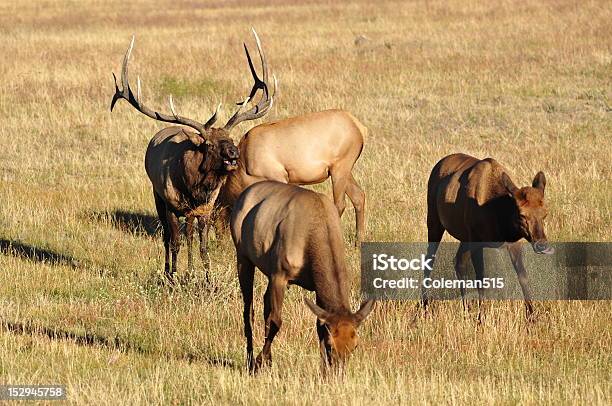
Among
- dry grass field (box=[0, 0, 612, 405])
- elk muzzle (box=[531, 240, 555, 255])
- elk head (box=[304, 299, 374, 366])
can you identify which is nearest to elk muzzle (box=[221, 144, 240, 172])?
dry grass field (box=[0, 0, 612, 405])

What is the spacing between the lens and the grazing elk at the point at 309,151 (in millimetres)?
13070

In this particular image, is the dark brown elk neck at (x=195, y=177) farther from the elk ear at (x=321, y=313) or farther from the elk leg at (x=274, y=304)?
the elk ear at (x=321, y=313)

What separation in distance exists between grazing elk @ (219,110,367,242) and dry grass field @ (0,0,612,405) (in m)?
0.74

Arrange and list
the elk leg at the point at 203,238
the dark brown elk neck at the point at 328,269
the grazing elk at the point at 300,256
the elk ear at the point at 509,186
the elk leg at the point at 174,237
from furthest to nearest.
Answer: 1. the elk leg at the point at 174,237
2. the elk leg at the point at 203,238
3. the elk ear at the point at 509,186
4. the dark brown elk neck at the point at 328,269
5. the grazing elk at the point at 300,256

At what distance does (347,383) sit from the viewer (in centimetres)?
724

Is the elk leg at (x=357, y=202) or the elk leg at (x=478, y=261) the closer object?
the elk leg at (x=478, y=261)

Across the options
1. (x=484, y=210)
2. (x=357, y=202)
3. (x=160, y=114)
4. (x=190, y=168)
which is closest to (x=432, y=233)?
(x=484, y=210)

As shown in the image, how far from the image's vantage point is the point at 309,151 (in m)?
13.3

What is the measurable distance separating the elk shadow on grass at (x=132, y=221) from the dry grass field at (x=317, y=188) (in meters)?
0.05

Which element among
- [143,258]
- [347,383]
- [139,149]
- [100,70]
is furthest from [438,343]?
[100,70]

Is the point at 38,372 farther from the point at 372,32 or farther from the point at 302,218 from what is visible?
the point at 372,32

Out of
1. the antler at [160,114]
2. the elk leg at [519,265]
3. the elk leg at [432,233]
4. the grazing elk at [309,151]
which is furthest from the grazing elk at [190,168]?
the elk leg at [519,265]

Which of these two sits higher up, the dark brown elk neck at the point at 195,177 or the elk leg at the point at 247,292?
the dark brown elk neck at the point at 195,177

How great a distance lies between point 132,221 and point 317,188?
3.03 meters
